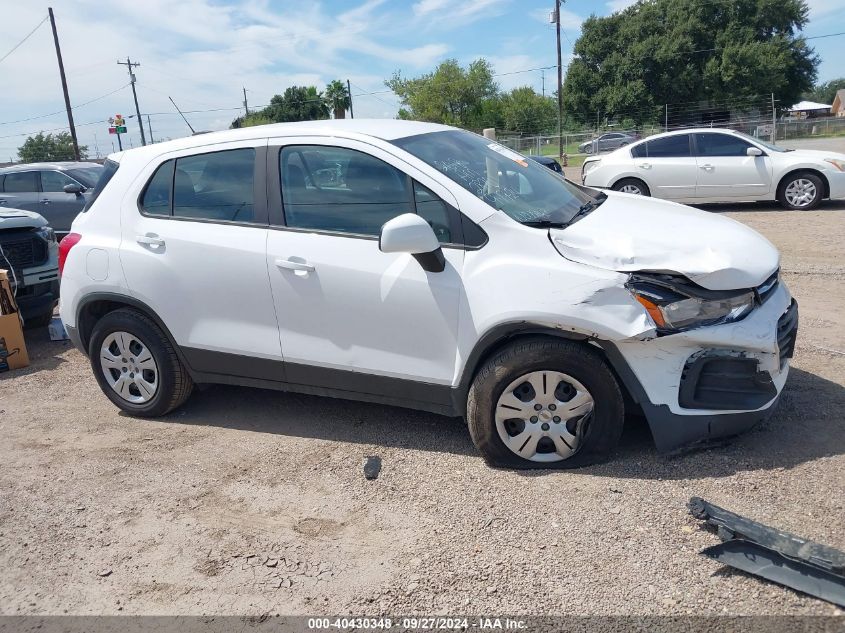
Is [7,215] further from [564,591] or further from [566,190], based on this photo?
[564,591]

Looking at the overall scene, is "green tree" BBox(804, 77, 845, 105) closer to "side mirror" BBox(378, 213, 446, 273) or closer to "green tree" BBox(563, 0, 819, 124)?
"green tree" BBox(563, 0, 819, 124)

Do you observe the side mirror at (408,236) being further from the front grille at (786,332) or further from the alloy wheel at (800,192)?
the alloy wheel at (800,192)

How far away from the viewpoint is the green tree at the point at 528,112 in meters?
57.0

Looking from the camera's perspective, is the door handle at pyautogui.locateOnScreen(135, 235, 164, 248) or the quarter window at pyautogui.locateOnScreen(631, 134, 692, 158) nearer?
the door handle at pyautogui.locateOnScreen(135, 235, 164, 248)

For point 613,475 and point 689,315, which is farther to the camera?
point 613,475

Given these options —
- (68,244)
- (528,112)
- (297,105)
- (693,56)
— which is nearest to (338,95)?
(297,105)

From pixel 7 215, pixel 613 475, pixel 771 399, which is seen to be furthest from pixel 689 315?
pixel 7 215

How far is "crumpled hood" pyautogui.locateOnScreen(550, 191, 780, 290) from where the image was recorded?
10.8ft

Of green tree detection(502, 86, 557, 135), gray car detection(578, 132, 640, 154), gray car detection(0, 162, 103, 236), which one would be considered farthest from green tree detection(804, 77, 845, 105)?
gray car detection(0, 162, 103, 236)

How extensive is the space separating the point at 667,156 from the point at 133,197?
33.6 feet

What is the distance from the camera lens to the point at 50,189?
12.5 m

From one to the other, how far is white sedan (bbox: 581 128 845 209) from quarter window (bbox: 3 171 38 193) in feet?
33.6

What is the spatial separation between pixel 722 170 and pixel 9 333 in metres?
11.0

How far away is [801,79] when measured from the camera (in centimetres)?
5166
